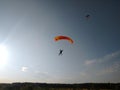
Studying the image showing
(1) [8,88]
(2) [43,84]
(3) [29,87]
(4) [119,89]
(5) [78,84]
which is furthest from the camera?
(2) [43,84]

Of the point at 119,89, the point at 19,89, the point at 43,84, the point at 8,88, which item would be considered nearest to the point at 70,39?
the point at 19,89

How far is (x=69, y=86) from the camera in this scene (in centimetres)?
5691

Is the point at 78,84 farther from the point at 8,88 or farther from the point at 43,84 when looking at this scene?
the point at 8,88

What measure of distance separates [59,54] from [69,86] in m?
34.7

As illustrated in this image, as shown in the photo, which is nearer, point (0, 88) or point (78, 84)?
point (0, 88)

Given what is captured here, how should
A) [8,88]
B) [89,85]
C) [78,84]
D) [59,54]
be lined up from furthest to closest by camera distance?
[78,84] < [89,85] < [8,88] < [59,54]

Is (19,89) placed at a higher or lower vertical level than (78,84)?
lower

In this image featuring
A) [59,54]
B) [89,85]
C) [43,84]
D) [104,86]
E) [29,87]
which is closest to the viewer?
[59,54]

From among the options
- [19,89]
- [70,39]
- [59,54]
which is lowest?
[19,89]

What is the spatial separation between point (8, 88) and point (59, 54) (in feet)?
37.6

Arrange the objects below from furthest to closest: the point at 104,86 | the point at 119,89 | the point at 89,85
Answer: the point at 89,85 < the point at 104,86 < the point at 119,89

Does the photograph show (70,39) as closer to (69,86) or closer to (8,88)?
(8,88)

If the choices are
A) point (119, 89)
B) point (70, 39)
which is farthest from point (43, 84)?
point (70, 39)

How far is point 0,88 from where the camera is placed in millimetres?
31531
